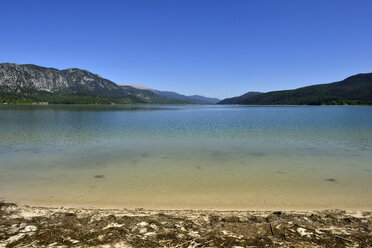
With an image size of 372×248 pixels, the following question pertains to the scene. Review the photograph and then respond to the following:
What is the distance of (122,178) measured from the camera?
41.8ft

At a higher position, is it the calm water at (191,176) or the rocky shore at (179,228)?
the rocky shore at (179,228)

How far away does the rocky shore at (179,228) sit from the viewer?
5.96 metres

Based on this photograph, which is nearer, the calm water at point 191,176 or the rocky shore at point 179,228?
the rocky shore at point 179,228

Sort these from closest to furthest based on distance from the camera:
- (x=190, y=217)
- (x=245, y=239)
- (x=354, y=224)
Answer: (x=245, y=239)
(x=354, y=224)
(x=190, y=217)

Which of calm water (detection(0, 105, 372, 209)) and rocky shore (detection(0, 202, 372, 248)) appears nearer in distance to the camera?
rocky shore (detection(0, 202, 372, 248))

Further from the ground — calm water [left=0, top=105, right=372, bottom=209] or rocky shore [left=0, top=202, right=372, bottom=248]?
rocky shore [left=0, top=202, right=372, bottom=248]

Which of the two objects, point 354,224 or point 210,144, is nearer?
point 354,224

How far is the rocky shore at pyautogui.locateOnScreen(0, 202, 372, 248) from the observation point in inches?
235

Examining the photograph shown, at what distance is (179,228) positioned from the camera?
6.74m

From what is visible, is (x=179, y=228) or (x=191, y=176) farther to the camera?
(x=191, y=176)

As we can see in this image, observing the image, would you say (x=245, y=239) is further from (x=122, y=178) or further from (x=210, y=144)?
(x=210, y=144)

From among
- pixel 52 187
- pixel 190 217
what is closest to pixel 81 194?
pixel 52 187

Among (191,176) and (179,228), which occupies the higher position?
(179,228)

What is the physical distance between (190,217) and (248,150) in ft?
44.5
